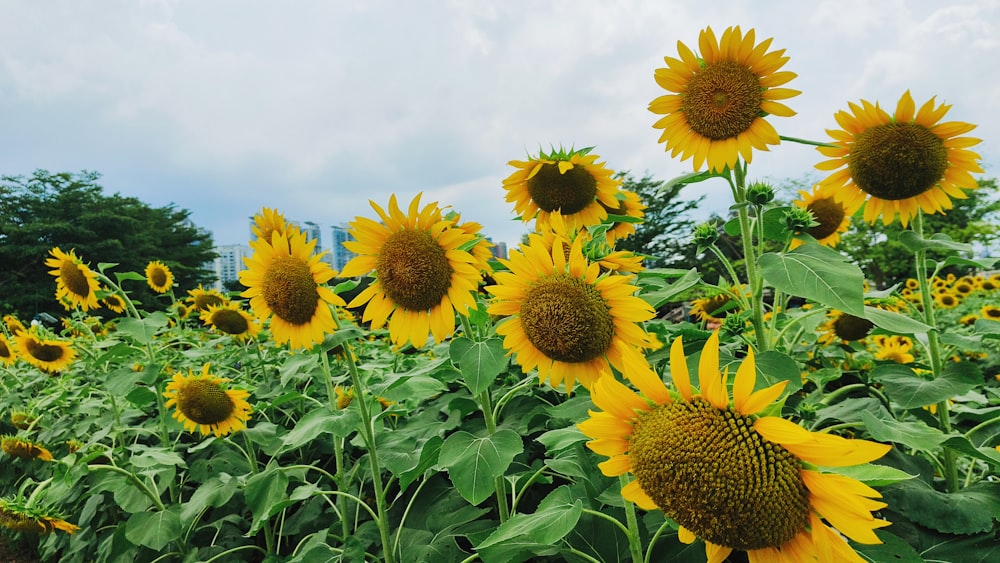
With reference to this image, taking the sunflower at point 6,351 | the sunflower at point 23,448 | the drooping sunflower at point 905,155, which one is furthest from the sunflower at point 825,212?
the sunflower at point 6,351

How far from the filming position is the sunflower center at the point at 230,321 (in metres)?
3.69

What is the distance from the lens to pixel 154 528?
8.02ft

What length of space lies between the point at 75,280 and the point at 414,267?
2.91m

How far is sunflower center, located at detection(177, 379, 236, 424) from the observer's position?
262 cm

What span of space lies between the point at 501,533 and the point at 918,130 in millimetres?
1830

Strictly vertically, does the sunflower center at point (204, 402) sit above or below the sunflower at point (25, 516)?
above

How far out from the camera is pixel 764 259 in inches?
53.2

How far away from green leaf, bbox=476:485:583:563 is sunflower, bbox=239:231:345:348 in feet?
3.24

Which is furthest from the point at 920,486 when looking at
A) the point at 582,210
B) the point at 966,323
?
the point at 966,323

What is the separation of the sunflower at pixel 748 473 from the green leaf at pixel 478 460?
0.53 m

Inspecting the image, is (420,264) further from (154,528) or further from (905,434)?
(154,528)

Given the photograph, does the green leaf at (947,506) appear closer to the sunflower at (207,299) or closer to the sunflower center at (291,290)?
the sunflower center at (291,290)

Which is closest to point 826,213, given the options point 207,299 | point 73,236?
point 207,299

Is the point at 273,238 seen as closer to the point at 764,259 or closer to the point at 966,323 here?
the point at 764,259
